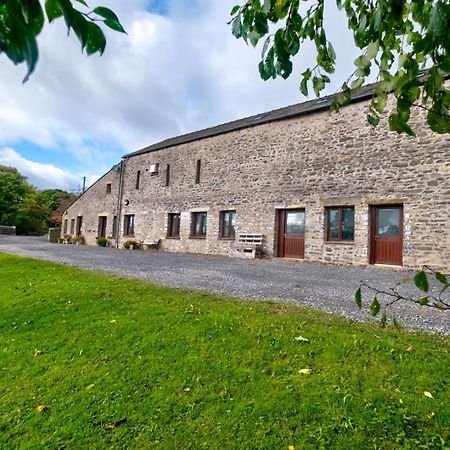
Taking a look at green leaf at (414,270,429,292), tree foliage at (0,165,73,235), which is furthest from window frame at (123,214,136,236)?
tree foliage at (0,165,73,235)

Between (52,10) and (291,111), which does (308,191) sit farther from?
(52,10)

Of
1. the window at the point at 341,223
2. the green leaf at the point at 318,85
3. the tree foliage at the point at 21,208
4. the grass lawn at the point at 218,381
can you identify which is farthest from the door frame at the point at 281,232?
the tree foliage at the point at 21,208

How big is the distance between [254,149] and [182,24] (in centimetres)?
1384

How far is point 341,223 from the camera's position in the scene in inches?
493

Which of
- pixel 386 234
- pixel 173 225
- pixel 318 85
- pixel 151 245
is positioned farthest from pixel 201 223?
pixel 318 85

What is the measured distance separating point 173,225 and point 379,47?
1829 centimetres

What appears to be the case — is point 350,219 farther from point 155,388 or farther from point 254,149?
point 155,388

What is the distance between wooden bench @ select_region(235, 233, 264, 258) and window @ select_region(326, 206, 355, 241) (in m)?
3.13

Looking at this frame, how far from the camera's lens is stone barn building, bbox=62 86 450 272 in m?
10.7

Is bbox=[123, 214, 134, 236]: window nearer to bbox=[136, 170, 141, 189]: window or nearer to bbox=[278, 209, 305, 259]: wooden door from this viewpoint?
bbox=[136, 170, 141, 189]: window

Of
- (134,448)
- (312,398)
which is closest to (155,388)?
(134,448)

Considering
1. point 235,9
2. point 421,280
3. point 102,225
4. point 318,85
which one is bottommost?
point 421,280

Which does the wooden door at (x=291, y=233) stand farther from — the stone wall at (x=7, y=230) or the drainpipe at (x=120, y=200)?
the stone wall at (x=7, y=230)

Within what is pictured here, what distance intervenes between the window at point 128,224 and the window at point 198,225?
5916 mm
